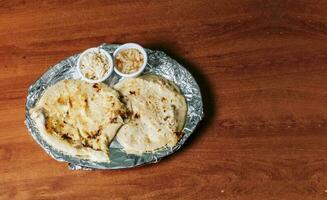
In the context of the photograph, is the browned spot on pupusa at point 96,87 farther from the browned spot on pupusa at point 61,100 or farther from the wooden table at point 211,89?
the wooden table at point 211,89

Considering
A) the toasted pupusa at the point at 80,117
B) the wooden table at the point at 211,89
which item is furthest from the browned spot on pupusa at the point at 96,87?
the wooden table at the point at 211,89

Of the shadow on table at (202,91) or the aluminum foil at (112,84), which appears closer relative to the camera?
the aluminum foil at (112,84)

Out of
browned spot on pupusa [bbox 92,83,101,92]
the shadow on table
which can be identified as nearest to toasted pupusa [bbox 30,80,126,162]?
browned spot on pupusa [bbox 92,83,101,92]

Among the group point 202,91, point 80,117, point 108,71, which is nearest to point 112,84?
point 108,71

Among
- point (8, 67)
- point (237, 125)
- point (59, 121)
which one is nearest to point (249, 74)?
point (237, 125)

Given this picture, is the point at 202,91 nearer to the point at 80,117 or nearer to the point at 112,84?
the point at 112,84

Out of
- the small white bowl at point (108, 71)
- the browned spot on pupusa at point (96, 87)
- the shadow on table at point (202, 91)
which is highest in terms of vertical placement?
the small white bowl at point (108, 71)

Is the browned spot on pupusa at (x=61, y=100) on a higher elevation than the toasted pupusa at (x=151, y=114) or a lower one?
higher

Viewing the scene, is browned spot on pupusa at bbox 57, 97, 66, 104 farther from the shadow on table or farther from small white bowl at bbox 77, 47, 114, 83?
the shadow on table
